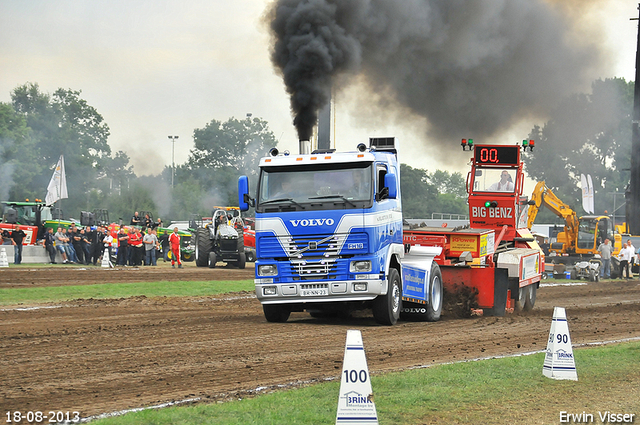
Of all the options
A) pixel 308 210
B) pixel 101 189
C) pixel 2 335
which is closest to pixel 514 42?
pixel 308 210

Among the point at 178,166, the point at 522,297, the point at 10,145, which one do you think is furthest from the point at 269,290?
the point at 178,166

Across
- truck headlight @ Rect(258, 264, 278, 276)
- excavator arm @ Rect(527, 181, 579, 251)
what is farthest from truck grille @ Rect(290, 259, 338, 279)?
excavator arm @ Rect(527, 181, 579, 251)

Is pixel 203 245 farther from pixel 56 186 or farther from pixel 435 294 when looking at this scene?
pixel 435 294

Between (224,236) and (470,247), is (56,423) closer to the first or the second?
(470,247)

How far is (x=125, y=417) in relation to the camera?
633 cm

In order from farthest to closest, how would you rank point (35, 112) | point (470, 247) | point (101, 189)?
point (35, 112) → point (101, 189) → point (470, 247)

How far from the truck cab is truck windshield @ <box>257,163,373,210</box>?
0.02 meters

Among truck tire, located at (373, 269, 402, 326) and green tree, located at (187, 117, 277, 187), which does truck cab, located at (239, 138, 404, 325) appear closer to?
truck tire, located at (373, 269, 402, 326)

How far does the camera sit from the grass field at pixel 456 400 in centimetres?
652

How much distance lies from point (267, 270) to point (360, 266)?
1674 mm

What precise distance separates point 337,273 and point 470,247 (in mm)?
4645

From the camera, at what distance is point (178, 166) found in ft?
304

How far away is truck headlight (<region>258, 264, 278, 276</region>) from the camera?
13.4 meters

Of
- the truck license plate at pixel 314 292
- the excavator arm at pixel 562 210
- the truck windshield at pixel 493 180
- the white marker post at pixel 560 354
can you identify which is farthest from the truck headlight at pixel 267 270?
the excavator arm at pixel 562 210
